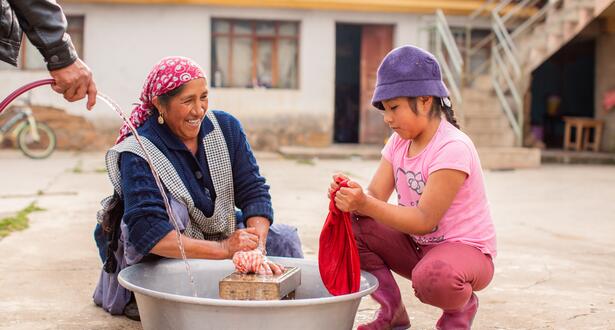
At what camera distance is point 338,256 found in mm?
2980

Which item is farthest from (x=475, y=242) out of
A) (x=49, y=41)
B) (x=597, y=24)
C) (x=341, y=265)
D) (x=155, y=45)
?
(x=597, y=24)

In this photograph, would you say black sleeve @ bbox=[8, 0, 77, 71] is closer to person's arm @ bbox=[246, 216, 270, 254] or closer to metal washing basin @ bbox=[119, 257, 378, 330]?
metal washing basin @ bbox=[119, 257, 378, 330]

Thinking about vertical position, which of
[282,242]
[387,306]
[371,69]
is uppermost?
[371,69]

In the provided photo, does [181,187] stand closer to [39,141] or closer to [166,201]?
[166,201]

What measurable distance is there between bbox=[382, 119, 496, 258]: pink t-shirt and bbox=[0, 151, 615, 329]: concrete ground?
0.51 meters

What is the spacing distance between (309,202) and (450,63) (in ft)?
27.0

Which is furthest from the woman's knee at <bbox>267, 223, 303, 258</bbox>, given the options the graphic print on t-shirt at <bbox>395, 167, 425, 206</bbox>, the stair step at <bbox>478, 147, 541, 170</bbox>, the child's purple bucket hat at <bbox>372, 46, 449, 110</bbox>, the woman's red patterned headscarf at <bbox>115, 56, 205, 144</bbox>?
the stair step at <bbox>478, 147, 541, 170</bbox>

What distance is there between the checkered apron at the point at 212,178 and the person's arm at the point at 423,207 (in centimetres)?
75

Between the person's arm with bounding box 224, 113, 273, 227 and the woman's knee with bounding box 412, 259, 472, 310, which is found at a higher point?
the person's arm with bounding box 224, 113, 273, 227

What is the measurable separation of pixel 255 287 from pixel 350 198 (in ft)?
1.42

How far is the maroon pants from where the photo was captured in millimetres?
2830

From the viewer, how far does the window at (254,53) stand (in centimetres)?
1472

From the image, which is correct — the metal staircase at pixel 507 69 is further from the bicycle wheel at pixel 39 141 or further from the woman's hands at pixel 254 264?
the woman's hands at pixel 254 264

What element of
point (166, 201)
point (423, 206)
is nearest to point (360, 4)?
point (166, 201)
